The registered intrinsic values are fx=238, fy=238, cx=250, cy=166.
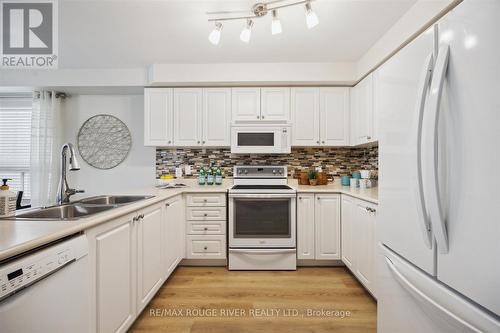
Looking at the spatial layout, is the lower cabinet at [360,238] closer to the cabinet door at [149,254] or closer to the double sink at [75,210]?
the cabinet door at [149,254]

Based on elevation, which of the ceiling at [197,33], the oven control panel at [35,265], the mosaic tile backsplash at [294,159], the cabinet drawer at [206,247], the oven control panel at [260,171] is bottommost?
the cabinet drawer at [206,247]

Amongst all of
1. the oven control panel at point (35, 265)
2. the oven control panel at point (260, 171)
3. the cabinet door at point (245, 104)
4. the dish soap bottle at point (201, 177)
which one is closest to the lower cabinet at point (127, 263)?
the oven control panel at point (35, 265)

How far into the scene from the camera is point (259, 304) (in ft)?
6.37

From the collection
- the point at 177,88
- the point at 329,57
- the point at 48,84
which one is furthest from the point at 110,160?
the point at 329,57

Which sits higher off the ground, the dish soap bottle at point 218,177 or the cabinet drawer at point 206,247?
the dish soap bottle at point 218,177

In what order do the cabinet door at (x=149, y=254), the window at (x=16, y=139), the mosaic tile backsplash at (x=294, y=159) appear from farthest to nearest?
the window at (x=16, y=139)
the mosaic tile backsplash at (x=294, y=159)
the cabinet door at (x=149, y=254)

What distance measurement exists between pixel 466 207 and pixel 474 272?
6.9 inches

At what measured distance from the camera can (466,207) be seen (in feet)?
2.18

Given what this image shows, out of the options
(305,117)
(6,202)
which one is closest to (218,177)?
(305,117)

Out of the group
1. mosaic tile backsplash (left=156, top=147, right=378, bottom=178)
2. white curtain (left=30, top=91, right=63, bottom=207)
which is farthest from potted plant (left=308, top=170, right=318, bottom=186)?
white curtain (left=30, top=91, right=63, bottom=207)

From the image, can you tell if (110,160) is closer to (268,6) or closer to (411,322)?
(268,6)

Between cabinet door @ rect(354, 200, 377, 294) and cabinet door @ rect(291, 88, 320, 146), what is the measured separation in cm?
116

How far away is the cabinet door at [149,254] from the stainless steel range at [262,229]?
0.82m

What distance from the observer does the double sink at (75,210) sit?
128cm
